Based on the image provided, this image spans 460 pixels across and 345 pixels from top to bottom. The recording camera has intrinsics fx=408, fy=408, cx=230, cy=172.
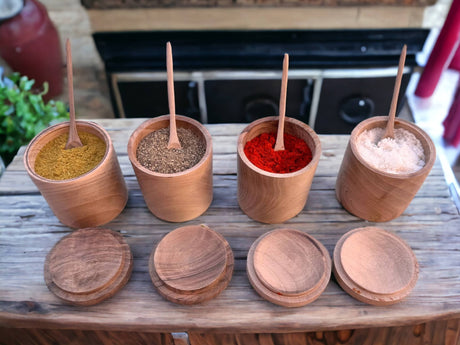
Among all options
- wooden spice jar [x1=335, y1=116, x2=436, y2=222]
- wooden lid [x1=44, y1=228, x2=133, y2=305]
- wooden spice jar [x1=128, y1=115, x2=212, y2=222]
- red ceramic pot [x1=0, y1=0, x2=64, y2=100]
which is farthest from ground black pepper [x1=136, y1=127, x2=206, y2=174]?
red ceramic pot [x1=0, y1=0, x2=64, y2=100]

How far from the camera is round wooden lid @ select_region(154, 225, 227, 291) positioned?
945 millimetres

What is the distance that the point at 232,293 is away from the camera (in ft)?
3.19

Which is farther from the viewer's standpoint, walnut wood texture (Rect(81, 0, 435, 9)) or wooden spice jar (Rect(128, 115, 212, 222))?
walnut wood texture (Rect(81, 0, 435, 9))

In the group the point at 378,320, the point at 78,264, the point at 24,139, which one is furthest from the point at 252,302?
the point at 24,139

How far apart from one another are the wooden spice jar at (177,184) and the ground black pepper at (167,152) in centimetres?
1

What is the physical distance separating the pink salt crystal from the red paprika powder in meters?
0.14

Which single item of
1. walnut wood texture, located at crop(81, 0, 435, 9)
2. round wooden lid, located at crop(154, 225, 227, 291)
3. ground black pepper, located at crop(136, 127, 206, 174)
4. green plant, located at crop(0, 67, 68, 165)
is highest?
ground black pepper, located at crop(136, 127, 206, 174)

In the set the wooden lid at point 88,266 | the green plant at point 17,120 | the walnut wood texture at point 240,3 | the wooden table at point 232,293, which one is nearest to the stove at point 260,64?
the walnut wood texture at point 240,3

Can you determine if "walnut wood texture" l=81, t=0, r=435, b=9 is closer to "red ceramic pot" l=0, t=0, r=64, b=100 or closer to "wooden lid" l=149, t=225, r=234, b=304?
"red ceramic pot" l=0, t=0, r=64, b=100

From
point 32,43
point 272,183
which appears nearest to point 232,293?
point 272,183

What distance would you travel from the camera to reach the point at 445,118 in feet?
7.54

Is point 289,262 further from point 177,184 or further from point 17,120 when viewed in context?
point 17,120

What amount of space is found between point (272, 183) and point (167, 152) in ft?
0.90

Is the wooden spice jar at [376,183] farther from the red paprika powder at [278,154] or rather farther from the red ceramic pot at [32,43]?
the red ceramic pot at [32,43]
